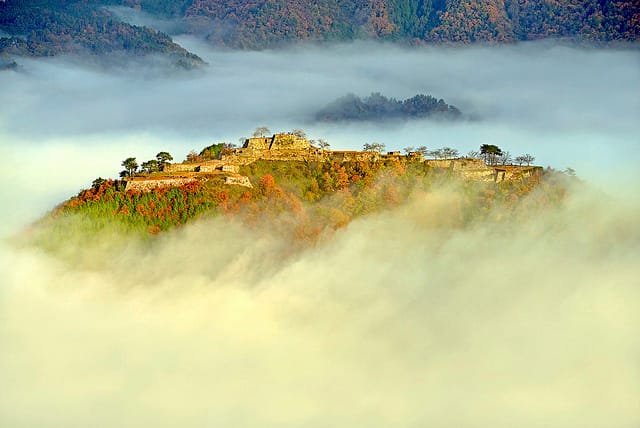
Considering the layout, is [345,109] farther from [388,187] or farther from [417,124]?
[388,187]

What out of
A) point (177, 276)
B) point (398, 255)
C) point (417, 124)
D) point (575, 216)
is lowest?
point (177, 276)

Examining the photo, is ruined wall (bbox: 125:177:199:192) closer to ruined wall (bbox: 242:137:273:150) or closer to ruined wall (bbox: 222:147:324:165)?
ruined wall (bbox: 222:147:324:165)

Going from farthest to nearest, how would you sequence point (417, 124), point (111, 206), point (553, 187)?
point (417, 124), point (553, 187), point (111, 206)

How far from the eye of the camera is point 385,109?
193750mm

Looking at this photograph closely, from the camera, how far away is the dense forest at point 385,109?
189875 mm

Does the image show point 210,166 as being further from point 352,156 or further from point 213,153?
point 352,156

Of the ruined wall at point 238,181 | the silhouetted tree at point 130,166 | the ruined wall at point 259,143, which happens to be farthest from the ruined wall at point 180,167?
the ruined wall at point 259,143

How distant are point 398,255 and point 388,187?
763 cm

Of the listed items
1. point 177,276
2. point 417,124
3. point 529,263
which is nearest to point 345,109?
point 417,124

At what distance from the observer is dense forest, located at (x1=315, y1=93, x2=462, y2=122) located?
18988 centimetres

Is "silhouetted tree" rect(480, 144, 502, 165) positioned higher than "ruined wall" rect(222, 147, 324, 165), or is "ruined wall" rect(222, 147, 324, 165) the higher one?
"silhouetted tree" rect(480, 144, 502, 165)

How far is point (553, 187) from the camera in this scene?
96.8 metres

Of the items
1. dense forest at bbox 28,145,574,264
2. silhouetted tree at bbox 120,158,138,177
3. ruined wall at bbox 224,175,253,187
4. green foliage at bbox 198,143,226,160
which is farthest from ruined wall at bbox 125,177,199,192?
green foliage at bbox 198,143,226,160

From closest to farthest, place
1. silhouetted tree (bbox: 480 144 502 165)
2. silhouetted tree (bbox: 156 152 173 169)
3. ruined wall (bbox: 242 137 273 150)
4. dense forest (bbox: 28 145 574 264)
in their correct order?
dense forest (bbox: 28 145 574 264) < silhouetted tree (bbox: 156 152 173 169) < ruined wall (bbox: 242 137 273 150) < silhouetted tree (bbox: 480 144 502 165)
